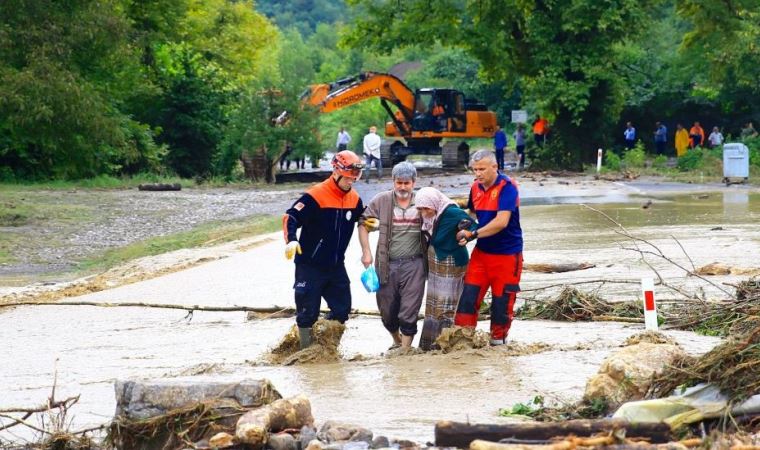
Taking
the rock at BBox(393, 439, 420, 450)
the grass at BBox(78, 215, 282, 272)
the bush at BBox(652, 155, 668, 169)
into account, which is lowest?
the grass at BBox(78, 215, 282, 272)

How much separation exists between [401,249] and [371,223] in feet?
1.10

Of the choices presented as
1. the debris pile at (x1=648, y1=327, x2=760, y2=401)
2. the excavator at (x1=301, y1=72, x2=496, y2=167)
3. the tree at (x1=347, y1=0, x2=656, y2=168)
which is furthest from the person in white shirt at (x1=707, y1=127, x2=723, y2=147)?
the debris pile at (x1=648, y1=327, x2=760, y2=401)

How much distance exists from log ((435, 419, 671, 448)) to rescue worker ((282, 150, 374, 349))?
398 centimetres

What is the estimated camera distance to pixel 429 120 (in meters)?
46.3

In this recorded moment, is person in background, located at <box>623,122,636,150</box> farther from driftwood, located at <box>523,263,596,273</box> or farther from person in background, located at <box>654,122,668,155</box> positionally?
driftwood, located at <box>523,263,596,273</box>

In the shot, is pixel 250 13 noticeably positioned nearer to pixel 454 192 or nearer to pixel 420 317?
pixel 454 192

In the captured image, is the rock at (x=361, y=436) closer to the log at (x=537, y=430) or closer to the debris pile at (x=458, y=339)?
the log at (x=537, y=430)

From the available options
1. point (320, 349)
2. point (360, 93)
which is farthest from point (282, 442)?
point (360, 93)

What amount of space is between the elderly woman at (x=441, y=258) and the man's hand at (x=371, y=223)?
36 cm

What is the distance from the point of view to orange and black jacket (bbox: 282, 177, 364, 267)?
36.8 ft

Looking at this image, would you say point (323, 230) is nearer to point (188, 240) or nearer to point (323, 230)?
point (323, 230)

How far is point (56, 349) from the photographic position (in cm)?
1323

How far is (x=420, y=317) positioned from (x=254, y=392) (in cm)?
458

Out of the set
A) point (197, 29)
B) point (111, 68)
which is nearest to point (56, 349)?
point (111, 68)
